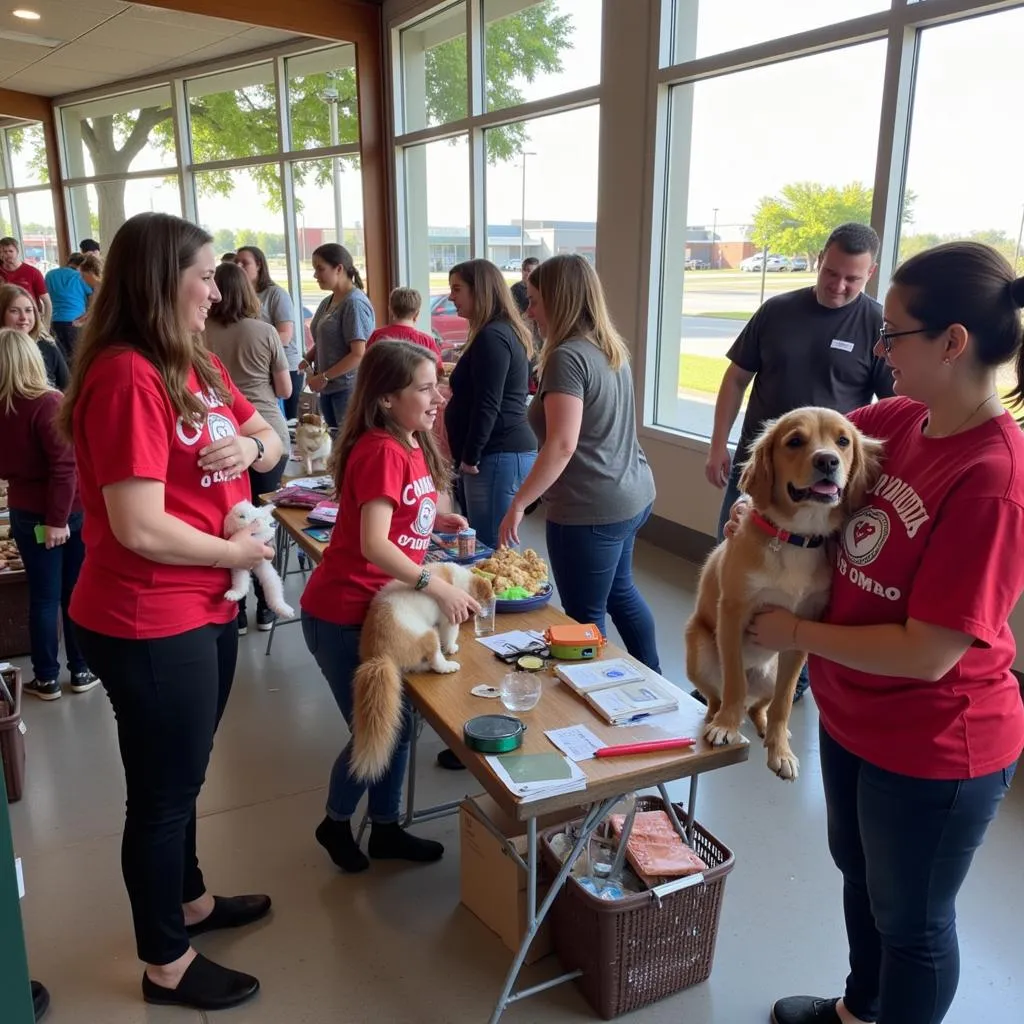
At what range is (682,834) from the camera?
2059mm

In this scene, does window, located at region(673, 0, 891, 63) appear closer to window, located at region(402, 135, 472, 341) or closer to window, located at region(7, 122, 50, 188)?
window, located at region(402, 135, 472, 341)

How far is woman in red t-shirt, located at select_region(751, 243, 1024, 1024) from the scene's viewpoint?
1.19 metres

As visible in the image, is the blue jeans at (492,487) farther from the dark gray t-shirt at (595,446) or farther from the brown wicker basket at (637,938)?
the brown wicker basket at (637,938)

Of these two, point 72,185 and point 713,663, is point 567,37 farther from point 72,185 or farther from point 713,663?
point 72,185

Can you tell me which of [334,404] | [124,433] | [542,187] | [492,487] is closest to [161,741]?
[124,433]

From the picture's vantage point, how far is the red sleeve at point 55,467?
314cm

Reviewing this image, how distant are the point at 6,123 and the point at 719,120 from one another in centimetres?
1201

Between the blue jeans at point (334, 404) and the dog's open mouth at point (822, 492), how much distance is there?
4040mm

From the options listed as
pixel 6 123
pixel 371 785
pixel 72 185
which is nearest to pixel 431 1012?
pixel 371 785

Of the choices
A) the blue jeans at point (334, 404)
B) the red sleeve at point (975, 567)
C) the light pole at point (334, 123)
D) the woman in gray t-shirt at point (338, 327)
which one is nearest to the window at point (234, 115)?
the light pole at point (334, 123)

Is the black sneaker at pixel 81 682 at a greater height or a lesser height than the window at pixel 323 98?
lesser

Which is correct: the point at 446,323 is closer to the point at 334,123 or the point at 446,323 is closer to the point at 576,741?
the point at 334,123

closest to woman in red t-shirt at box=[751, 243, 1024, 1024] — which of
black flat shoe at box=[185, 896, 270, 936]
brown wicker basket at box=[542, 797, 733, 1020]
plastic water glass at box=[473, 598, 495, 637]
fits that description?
brown wicker basket at box=[542, 797, 733, 1020]

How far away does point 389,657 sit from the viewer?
1912 mm
